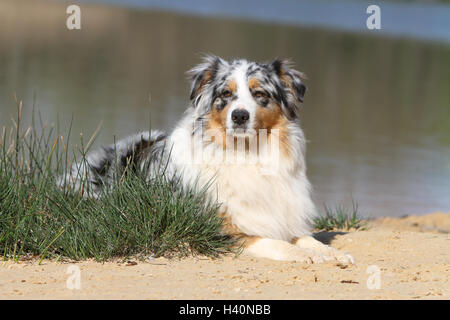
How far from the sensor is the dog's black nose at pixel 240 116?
244 inches

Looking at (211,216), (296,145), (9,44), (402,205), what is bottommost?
(402,205)

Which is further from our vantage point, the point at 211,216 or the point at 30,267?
the point at 211,216

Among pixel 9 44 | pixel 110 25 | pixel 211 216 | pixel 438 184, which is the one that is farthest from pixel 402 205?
pixel 110 25

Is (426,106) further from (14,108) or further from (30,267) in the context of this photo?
(30,267)

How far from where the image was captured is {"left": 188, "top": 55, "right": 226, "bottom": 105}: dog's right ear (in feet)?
21.9

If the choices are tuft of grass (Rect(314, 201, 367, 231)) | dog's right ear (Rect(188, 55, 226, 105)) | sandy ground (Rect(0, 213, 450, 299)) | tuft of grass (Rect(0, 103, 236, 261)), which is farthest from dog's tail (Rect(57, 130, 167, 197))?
tuft of grass (Rect(314, 201, 367, 231))

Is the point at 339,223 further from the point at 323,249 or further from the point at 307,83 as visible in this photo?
the point at 307,83

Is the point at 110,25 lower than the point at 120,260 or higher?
higher

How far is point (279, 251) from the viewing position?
616 cm

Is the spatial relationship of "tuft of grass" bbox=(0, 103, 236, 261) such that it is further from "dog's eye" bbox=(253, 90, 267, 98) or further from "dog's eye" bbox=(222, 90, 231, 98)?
"dog's eye" bbox=(253, 90, 267, 98)

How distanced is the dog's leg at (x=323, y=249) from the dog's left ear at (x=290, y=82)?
1.13 metres

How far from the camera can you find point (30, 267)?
5531 mm

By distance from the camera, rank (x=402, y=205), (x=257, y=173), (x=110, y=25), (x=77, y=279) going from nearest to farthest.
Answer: (x=77, y=279) < (x=257, y=173) < (x=402, y=205) < (x=110, y=25)

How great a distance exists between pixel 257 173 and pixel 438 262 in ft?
5.36
